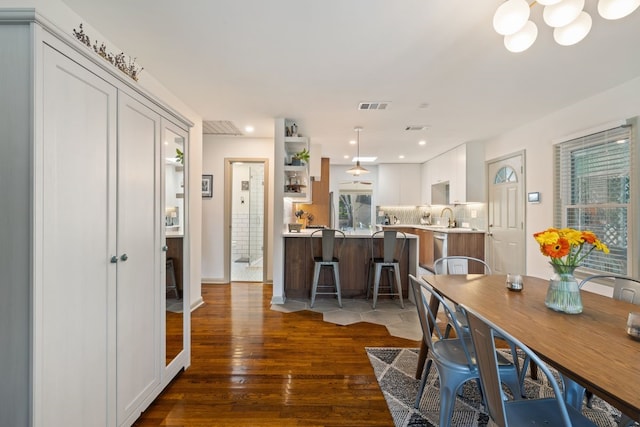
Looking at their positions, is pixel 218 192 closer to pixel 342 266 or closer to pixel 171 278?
pixel 342 266

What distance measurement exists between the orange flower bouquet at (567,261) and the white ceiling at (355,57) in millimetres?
1434

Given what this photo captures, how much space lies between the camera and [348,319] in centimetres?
331

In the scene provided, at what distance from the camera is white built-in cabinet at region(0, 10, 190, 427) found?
3.32ft

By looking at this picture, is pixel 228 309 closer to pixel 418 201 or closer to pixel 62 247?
pixel 62 247

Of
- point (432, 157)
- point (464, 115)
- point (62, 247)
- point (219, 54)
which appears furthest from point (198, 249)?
point (432, 157)

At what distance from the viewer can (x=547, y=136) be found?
374cm

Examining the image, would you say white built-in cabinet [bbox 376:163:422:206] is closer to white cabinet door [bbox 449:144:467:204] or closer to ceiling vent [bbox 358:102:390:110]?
white cabinet door [bbox 449:144:467:204]

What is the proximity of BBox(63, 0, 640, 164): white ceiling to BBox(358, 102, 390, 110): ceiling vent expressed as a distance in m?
0.09

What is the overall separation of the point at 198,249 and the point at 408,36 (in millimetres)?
3449

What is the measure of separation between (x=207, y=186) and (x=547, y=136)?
5.05 metres

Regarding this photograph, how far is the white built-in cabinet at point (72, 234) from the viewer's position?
1011mm

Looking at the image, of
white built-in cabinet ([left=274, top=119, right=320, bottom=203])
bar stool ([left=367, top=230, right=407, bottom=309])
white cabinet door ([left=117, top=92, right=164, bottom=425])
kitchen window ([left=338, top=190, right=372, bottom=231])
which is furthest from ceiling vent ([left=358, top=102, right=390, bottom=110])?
kitchen window ([left=338, top=190, right=372, bottom=231])

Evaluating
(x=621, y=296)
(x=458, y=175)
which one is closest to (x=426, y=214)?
(x=458, y=175)

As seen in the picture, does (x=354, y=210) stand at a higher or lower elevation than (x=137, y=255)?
higher
